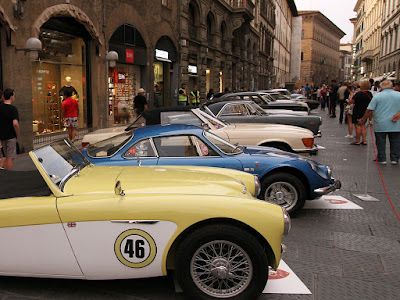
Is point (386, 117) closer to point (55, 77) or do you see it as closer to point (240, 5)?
point (55, 77)

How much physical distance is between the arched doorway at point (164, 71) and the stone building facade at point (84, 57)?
55 millimetres

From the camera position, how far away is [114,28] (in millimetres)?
16828

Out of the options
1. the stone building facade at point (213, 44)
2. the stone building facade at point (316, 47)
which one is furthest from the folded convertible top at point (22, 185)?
the stone building facade at point (316, 47)

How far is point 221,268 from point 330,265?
1.54 m

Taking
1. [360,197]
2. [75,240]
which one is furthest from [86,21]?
[75,240]

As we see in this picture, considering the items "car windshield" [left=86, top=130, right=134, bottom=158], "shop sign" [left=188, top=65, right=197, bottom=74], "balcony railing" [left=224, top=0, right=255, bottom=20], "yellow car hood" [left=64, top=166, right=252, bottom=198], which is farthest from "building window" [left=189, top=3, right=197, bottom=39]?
"yellow car hood" [left=64, top=166, right=252, bottom=198]

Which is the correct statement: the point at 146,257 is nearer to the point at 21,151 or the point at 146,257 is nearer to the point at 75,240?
the point at 75,240

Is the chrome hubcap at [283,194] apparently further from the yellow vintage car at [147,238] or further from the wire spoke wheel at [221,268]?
the wire spoke wheel at [221,268]

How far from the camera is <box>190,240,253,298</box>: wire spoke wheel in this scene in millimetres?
3180

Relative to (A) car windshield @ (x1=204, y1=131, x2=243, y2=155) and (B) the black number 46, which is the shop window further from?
(B) the black number 46

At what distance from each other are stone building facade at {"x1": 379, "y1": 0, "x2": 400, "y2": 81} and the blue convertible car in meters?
40.8

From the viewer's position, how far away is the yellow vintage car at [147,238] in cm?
317

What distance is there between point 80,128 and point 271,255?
13436 millimetres

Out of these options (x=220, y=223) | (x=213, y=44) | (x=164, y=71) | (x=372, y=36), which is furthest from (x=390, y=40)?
(x=220, y=223)
